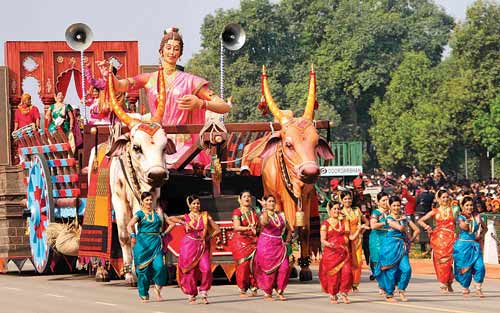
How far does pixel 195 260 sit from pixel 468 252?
358cm

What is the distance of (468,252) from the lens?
20141 mm

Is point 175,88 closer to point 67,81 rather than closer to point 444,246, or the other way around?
point 444,246

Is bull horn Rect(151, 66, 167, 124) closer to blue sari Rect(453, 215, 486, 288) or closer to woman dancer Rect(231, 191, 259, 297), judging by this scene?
woman dancer Rect(231, 191, 259, 297)

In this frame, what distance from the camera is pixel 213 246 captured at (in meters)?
21.7

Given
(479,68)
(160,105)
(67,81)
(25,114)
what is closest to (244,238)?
(160,105)

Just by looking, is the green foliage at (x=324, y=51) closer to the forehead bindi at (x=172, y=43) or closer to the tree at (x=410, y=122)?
the tree at (x=410, y=122)

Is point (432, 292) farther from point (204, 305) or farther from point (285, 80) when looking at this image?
point (285, 80)

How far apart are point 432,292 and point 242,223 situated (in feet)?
9.70

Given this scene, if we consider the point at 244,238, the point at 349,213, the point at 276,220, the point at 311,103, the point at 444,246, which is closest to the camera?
the point at 276,220

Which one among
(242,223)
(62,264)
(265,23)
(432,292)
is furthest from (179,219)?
(265,23)

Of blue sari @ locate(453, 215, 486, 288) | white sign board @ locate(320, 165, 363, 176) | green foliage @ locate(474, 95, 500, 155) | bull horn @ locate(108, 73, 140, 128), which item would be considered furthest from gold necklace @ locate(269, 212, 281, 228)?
green foliage @ locate(474, 95, 500, 155)

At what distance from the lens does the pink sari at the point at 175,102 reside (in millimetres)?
22922

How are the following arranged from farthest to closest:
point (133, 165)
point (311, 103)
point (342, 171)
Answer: point (342, 171)
point (311, 103)
point (133, 165)

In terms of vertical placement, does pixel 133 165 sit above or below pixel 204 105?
below
